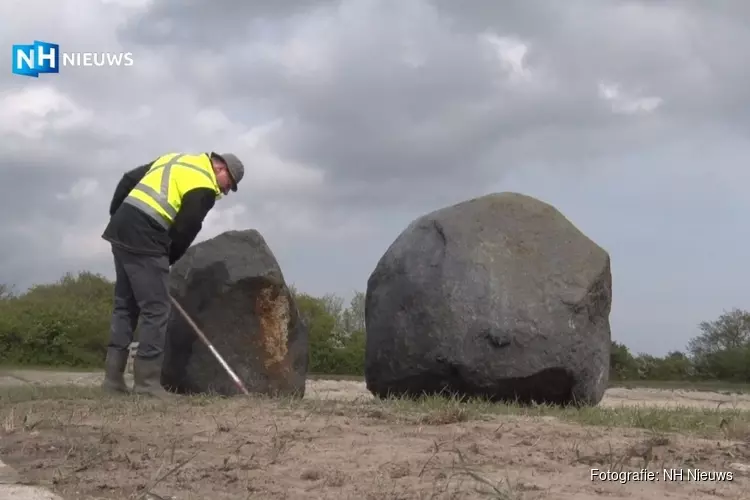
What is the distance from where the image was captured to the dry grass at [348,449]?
11.1 ft

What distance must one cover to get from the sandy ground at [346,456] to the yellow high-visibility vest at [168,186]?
1922mm

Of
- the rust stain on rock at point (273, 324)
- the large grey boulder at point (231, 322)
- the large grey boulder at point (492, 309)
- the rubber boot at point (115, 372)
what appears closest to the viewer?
the large grey boulder at point (492, 309)

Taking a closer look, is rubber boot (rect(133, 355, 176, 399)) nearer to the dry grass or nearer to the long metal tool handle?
the long metal tool handle

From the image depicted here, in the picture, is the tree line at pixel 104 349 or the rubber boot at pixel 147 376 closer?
the rubber boot at pixel 147 376

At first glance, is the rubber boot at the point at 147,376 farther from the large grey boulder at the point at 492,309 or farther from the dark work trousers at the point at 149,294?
the large grey boulder at the point at 492,309

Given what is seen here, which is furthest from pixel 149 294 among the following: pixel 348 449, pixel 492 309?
pixel 348 449

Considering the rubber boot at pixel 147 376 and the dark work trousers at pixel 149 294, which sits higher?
the dark work trousers at pixel 149 294

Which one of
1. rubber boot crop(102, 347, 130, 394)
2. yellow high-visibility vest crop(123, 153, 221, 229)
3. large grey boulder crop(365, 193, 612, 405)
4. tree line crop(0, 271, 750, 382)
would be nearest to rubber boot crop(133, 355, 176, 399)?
rubber boot crop(102, 347, 130, 394)

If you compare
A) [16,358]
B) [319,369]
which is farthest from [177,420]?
[16,358]

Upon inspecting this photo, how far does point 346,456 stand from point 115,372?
3.80m

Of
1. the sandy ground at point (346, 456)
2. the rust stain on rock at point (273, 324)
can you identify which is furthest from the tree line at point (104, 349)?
the sandy ground at point (346, 456)

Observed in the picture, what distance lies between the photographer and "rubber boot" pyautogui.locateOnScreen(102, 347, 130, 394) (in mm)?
7109

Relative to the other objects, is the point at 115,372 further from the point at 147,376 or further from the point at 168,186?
the point at 168,186

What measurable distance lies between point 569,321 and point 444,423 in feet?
7.20
